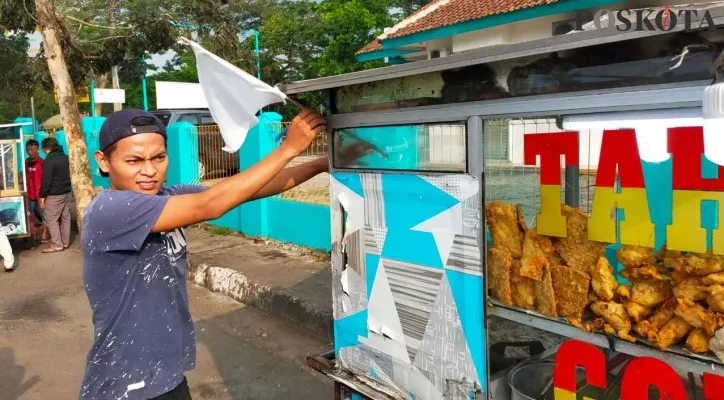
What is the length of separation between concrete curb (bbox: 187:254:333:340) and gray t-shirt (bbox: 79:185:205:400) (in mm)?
2976

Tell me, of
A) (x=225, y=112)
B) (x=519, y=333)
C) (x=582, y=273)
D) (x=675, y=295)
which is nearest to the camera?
(x=675, y=295)

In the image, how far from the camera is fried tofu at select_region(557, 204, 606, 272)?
6.68 ft

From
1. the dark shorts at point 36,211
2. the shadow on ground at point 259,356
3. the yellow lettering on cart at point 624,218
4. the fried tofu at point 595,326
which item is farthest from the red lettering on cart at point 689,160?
the dark shorts at point 36,211

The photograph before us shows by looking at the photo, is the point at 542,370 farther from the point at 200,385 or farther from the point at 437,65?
the point at 200,385

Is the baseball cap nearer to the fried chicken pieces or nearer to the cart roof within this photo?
the cart roof

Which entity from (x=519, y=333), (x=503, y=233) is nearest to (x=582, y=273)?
(x=503, y=233)

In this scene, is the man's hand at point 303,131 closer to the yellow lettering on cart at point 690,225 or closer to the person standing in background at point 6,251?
the yellow lettering on cart at point 690,225

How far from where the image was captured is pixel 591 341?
6.17ft

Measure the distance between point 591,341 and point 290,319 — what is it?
402 cm

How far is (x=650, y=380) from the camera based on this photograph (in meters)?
1.77

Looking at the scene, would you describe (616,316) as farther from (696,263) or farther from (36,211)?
(36,211)

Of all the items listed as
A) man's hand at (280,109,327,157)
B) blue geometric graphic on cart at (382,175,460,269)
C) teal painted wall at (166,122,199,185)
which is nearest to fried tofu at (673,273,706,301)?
blue geometric graphic on cart at (382,175,460,269)

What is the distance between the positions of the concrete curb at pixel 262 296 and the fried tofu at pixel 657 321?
3430 millimetres

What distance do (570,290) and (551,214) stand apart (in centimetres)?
27
